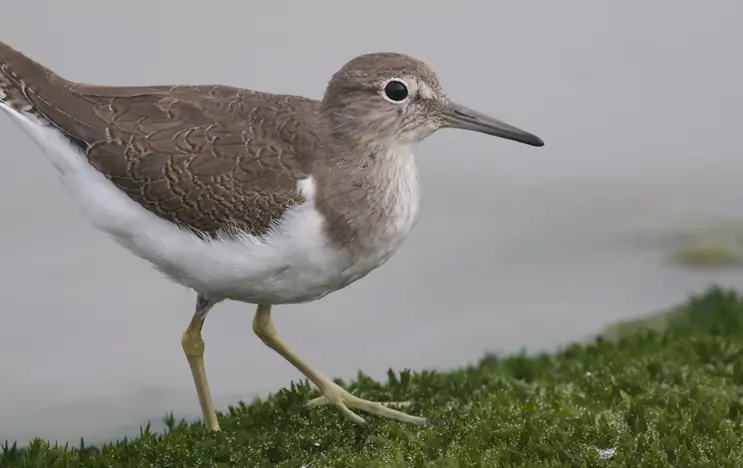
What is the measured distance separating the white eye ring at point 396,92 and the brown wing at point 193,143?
0.54m

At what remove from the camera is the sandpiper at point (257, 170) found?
24.7 ft

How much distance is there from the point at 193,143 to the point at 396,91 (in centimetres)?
131

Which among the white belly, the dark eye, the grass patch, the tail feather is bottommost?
the grass patch

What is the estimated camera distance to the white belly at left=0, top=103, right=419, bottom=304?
7465mm

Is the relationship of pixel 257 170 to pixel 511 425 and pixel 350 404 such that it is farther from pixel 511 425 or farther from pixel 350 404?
pixel 511 425

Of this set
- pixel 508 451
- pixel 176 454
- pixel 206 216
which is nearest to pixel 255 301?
pixel 206 216

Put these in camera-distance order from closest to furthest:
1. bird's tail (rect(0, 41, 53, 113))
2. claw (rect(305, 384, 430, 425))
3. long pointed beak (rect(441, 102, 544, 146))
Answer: long pointed beak (rect(441, 102, 544, 146)) < bird's tail (rect(0, 41, 53, 113)) < claw (rect(305, 384, 430, 425))

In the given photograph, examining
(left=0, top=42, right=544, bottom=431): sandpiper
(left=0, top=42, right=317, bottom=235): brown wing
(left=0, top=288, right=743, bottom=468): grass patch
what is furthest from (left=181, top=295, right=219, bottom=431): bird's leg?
(left=0, top=42, right=317, bottom=235): brown wing

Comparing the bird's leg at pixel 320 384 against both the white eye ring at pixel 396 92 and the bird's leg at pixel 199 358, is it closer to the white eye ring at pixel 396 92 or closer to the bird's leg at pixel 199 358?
the bird's leg at pixel 199 358

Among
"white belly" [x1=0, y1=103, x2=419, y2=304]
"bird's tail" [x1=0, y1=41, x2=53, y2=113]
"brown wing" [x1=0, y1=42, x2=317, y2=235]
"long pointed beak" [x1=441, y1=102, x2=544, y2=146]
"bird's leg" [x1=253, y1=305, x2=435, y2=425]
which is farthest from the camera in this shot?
"bird's leg" [x1=253, y1=305, x2=435, y2=425]

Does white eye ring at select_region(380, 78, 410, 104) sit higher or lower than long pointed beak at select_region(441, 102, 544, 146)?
higher

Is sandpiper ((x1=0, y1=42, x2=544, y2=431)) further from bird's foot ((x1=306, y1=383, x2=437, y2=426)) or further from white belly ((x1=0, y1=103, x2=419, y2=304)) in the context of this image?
bird's foot ((x1=306, y1=383, x2=437, y2=426))

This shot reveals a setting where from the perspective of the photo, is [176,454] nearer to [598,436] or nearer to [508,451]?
[508,451]

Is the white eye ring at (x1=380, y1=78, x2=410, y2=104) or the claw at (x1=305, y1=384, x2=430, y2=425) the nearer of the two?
A: the white eye ring at (x1=380, y1=78, x2=410, y2=104)
